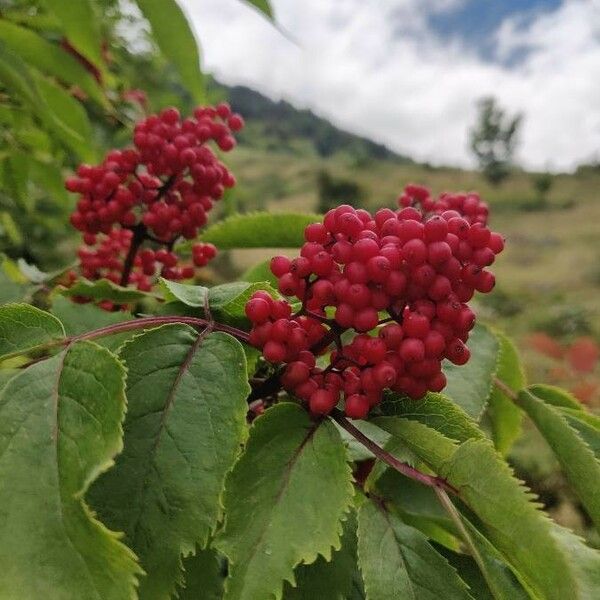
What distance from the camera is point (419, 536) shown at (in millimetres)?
947

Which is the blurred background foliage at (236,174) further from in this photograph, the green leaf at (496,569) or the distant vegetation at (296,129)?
the distant vegetation at (296,129)

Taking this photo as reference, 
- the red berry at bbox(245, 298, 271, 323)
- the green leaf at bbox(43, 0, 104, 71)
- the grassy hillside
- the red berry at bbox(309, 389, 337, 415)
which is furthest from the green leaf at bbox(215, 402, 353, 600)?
the grassy hillside

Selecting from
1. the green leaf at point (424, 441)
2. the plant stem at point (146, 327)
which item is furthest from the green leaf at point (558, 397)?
the plant stem at point (146, 327)

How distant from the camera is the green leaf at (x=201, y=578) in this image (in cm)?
99

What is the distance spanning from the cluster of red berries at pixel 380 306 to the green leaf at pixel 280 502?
0.19ft

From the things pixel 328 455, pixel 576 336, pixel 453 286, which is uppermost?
pixel 453 286

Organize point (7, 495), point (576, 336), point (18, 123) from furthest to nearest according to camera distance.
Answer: point (576, 336), point (18, 123), point (7, 495)

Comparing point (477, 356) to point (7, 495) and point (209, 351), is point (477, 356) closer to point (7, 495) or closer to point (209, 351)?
point (209, 351)

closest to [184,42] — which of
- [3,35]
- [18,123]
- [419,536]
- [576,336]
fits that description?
[3,35]

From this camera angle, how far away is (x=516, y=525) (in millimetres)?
749

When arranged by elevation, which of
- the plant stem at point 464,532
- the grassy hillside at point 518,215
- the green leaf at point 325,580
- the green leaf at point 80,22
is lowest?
the grassy hillside at point 518,215

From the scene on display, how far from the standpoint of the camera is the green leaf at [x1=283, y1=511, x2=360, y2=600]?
994 mm

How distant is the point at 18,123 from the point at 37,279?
2.48ft

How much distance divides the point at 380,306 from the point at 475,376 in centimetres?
48
